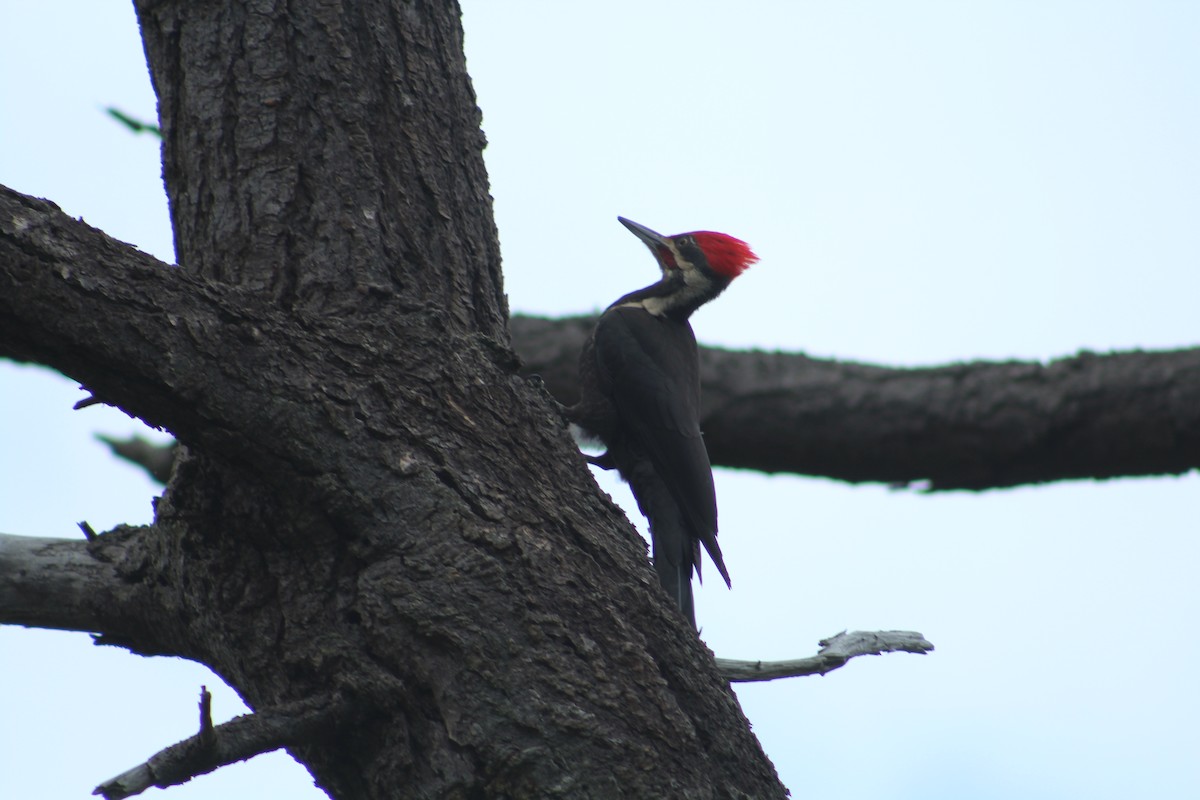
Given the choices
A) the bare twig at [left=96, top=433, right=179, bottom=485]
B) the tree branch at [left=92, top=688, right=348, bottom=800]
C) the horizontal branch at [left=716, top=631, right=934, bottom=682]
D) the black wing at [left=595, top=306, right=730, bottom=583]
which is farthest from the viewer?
the bare twig at [left=96, top=433, right=179, bottom=485]

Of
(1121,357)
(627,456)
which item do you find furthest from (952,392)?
(627,456)

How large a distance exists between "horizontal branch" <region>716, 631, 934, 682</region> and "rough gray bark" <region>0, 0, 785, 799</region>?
561 millimetres

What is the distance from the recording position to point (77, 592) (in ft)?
7.72

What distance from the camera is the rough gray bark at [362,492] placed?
1.89 metres

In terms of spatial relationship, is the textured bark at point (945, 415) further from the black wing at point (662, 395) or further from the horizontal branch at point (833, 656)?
the horizontal branch at point (833, 656)

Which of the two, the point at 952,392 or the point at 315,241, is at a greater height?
the point at 952,392

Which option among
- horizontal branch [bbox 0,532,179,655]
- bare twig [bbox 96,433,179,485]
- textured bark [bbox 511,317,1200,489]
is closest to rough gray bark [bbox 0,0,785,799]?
horizontal branch [bbox 0,532,179,655]

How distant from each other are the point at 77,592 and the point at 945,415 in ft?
11.7

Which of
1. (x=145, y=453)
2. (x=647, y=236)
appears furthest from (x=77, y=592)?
(x=647, y=236)

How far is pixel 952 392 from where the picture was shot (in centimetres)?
504

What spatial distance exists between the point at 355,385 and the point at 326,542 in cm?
27

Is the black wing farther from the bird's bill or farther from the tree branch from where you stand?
the tree branch

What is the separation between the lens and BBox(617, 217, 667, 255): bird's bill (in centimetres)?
541

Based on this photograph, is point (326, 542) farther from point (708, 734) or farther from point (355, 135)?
point (355, 135)
